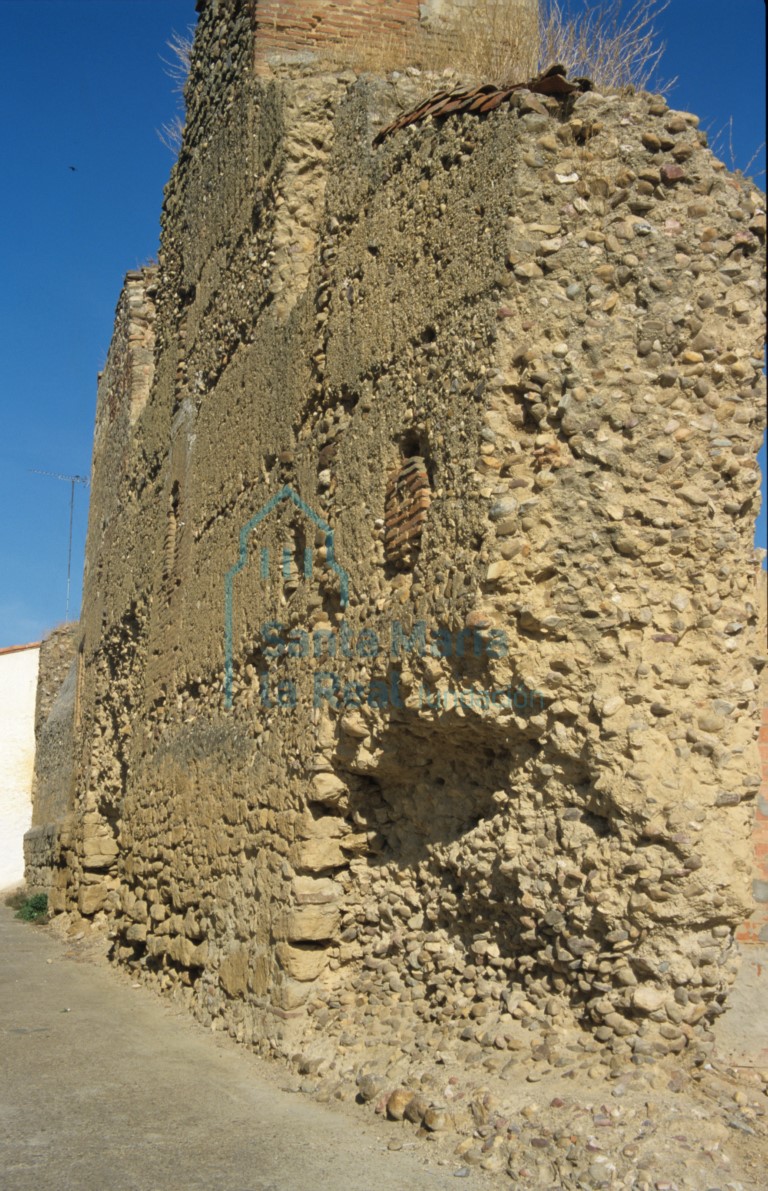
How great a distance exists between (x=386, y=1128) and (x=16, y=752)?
632 inches

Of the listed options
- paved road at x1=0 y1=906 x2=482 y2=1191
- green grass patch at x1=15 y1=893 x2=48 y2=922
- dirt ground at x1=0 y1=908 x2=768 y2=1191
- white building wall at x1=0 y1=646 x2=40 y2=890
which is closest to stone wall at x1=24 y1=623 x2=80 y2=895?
green grass patch at x1=15 y1=893 x2=48 y2=922

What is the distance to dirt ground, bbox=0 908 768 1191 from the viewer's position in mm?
3926

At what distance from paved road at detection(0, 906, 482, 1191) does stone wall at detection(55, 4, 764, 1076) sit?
0.39 m

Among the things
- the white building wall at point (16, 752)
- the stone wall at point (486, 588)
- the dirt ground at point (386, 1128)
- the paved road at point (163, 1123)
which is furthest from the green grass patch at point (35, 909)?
the dirt ground at point (386, 1128)

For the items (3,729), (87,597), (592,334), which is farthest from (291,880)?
(3,729)

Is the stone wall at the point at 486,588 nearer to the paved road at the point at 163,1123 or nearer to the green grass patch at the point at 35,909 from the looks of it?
the paved road at the point at 163,1123

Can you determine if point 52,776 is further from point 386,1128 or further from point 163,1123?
point 386,1128

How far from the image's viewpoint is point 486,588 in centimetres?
471

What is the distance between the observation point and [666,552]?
4582mm

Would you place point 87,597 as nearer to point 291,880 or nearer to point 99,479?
point 99,479

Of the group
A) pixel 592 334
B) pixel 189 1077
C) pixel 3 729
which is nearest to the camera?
pixel 592 334

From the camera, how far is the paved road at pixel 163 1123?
13.7ft

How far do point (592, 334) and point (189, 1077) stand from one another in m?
4.00

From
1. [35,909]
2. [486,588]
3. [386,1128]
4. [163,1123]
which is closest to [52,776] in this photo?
[35,909]
